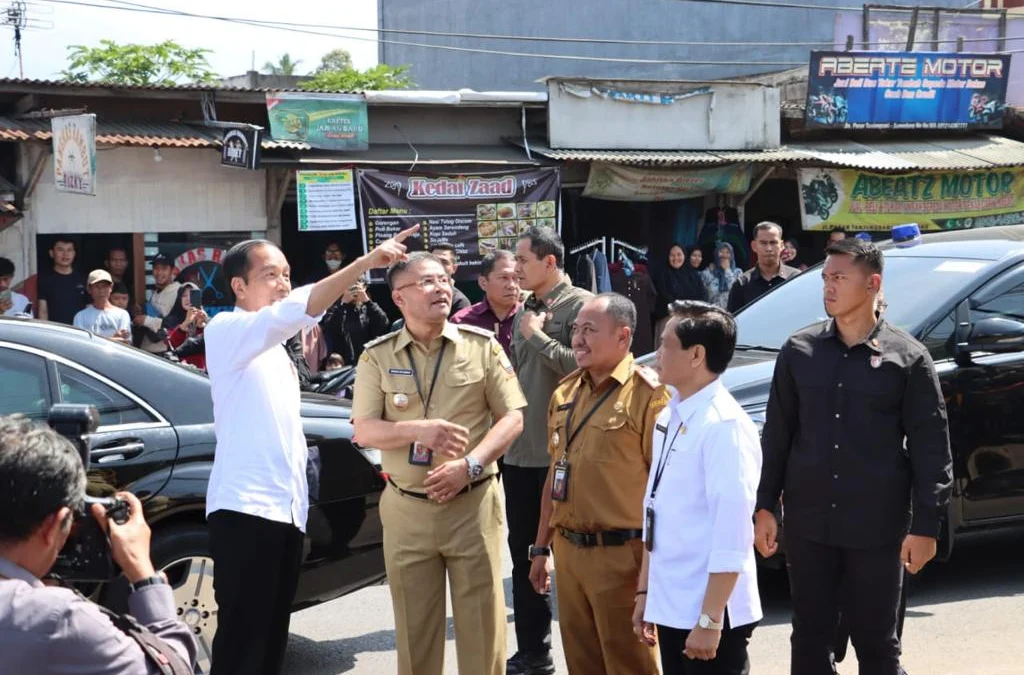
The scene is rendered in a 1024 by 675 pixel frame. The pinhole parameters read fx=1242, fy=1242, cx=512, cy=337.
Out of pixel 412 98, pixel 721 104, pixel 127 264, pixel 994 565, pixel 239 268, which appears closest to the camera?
pixel 239 268

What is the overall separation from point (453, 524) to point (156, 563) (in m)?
1.37

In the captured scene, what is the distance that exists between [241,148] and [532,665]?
325 inches

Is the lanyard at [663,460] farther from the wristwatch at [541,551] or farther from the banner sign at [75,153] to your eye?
the banner sign at [75,153]

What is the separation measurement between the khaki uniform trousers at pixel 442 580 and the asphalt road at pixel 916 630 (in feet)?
3.85

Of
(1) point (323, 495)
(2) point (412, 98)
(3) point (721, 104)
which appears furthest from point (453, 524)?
(3) point (721, 104)

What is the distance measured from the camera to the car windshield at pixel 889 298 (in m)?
6.37

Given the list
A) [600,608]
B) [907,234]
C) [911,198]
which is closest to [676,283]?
[911,198]

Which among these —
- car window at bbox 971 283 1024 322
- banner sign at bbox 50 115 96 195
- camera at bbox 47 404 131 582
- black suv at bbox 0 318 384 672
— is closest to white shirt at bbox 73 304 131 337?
banner sign at bbox 50 115 96 195

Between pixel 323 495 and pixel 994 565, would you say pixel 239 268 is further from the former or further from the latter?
pixel 994 565

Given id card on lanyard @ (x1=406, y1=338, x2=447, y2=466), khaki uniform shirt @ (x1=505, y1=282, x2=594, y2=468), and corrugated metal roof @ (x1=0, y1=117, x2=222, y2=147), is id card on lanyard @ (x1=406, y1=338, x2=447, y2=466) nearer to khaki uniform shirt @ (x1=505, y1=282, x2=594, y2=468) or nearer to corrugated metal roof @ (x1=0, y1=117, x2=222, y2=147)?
khaki uniform shirt @ (x1=505, y1=282, x2=594, y2=468)

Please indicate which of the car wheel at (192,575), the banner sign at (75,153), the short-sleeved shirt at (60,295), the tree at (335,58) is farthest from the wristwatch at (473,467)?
the tree at (335,58)

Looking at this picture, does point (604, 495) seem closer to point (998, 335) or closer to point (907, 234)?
point (998, 335)

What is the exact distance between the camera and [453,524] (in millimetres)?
4488

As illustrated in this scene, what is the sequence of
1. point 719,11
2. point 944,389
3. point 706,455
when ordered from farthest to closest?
1. point 719,11
2. point 944,389
3. point 706,455
